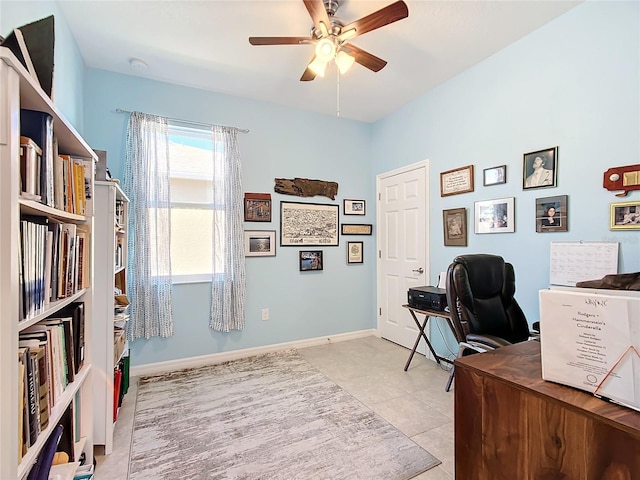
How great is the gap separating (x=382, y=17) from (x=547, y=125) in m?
1.48

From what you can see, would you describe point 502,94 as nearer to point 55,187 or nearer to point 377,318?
point 377,318

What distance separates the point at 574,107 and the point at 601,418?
221 cm

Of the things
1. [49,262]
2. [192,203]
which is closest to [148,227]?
[192,203]

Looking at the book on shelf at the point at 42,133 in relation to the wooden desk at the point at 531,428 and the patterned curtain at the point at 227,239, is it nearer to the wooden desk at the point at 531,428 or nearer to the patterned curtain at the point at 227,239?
the wooden desk at the point at 531,428

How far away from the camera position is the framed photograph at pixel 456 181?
2.91 meters

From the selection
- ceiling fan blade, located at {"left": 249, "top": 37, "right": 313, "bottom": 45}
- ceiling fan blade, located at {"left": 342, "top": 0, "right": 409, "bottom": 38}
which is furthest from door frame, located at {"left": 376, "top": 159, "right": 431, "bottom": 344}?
ceiling fan blade, located at {"left": 249, "top": 37, "right": 313, "bottom": 45}

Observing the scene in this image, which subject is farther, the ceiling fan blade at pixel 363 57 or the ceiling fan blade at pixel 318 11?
the ceiling fan blade at pixel 363 57

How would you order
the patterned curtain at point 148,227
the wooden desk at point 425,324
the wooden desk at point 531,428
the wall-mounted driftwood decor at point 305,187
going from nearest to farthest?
the wooden desk at point 531,428
the wooden desk at point 425,324
the patterned curtain at point 148,227
the wall-mounted driftwood decor at point 305,187

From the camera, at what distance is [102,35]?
239 cm

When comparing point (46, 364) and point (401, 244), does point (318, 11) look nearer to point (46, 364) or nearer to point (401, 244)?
point (46, 364)

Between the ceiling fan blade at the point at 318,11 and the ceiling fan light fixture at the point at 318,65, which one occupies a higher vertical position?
the ceiling fan blade at the point at 318,11

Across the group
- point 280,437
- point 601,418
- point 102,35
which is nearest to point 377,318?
point 280,437

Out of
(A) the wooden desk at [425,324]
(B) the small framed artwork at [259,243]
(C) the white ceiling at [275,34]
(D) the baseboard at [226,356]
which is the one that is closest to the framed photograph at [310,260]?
(B) the small framed artwork at [259,243]

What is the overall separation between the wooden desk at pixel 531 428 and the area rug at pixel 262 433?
2.81ft
